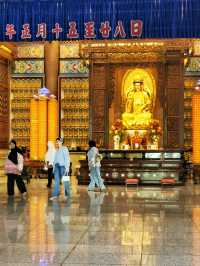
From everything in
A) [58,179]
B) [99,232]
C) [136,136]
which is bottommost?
[99,232]

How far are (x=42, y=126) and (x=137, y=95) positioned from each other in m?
4.14

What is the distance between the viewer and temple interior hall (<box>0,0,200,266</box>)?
5762 millimetres

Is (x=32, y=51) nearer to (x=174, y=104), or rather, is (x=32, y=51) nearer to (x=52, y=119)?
(x=52, y=119)

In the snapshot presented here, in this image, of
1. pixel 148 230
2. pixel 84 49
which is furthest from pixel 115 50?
pixel 148 230

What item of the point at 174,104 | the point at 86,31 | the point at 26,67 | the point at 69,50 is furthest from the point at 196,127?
the point at 26,67

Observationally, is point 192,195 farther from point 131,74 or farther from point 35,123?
point 131,74

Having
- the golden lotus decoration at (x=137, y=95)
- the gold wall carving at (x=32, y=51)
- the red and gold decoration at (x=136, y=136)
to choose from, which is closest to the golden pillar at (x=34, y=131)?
the red and gold decoration at (x=136, y=136)

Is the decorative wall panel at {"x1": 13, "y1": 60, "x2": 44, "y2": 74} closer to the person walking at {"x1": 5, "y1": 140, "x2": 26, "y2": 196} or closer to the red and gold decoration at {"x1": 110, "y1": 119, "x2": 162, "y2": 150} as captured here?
the red and gold decoration at {"x1": 110, "y1": 119, "x2": 162, "y2": 150}

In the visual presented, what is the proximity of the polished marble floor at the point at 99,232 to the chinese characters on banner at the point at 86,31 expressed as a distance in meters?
4.09

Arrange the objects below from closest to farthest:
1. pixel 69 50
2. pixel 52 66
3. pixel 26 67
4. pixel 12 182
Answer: pixel 12 182
pixel 52 66
pixel 69 50
pixel 26 67

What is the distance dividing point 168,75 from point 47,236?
14.9 m

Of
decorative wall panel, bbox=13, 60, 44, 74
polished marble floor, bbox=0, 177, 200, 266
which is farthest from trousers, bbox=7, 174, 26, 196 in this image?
decorative wall panel, bbox=13, 60, 44, 74

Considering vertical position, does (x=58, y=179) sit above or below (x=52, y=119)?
below

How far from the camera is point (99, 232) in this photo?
20.4ft
